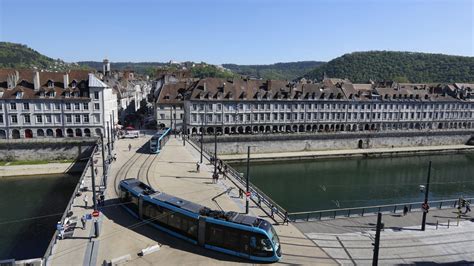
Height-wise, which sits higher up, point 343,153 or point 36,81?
point 36,81

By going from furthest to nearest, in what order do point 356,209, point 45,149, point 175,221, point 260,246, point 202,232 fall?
point 45,149 < point 356,209 < point 175,221 < point 202,232 < point 260,246

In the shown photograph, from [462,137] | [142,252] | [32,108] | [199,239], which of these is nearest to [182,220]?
[199,239]

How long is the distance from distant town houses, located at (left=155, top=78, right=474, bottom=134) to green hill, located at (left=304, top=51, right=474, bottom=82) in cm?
5675

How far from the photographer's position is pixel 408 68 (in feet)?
563

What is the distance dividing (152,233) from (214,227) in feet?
16.5

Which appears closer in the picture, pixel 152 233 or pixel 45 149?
pixel 152 233

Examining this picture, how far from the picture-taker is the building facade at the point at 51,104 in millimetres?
55406

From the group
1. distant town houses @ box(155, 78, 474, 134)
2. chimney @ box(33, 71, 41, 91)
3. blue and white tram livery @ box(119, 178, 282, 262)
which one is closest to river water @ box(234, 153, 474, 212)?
distant town houses @ box(155, 78, 474, 134)

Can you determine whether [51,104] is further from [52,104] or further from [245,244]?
[245,244]

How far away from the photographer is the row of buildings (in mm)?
55438

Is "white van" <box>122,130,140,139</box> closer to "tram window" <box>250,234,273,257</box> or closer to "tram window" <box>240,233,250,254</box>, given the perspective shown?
"tram window" <box>240,233,250,254</box>

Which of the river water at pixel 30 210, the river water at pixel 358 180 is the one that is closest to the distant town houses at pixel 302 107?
the river water at pixel 358 180

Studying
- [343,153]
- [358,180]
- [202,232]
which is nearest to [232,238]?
[202,232]

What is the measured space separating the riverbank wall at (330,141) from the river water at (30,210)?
25.1m
